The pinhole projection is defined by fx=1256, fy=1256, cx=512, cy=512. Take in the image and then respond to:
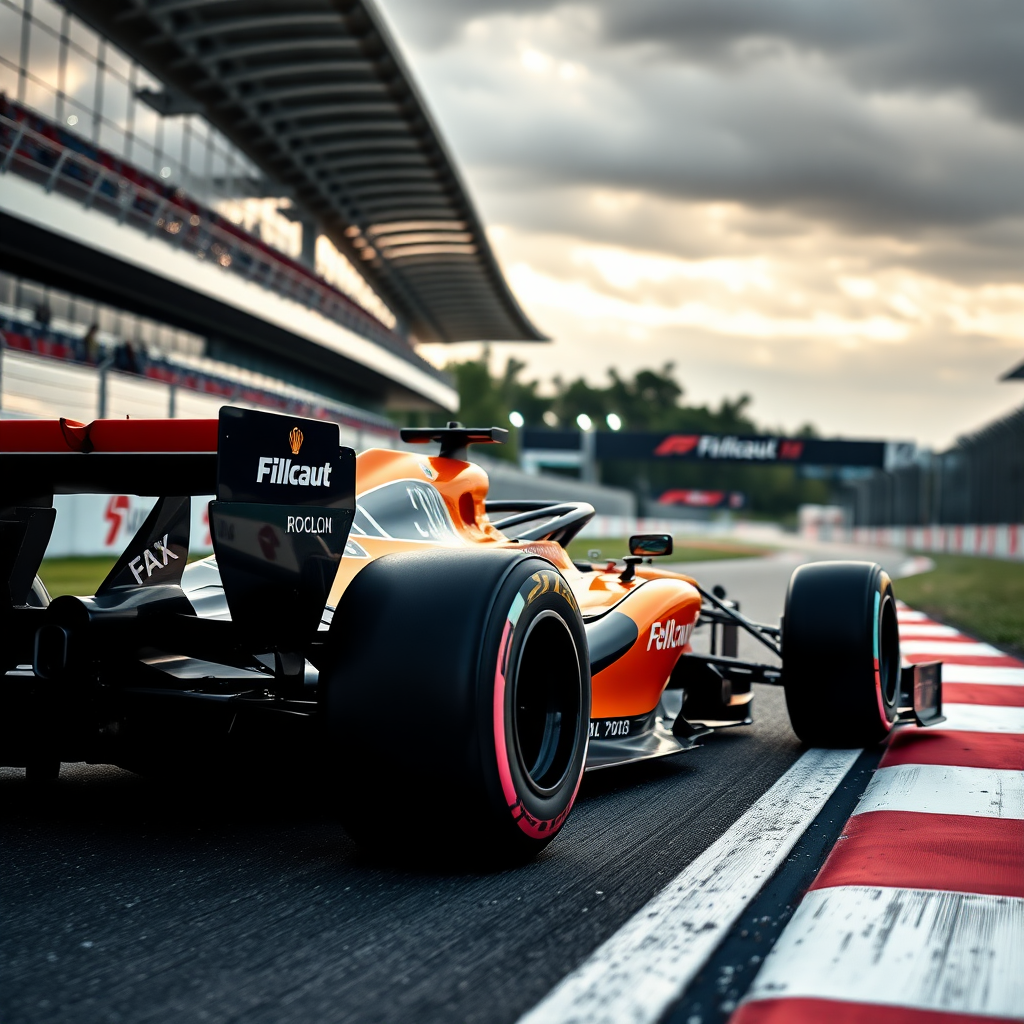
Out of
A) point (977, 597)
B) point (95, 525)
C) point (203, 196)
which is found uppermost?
point (203, 196)

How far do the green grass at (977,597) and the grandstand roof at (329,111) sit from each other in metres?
20.3

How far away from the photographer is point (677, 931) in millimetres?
2758

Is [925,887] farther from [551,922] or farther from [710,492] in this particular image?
[710,492]

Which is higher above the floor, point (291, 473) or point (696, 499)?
point (696, 499)

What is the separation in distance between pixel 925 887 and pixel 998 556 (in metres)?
32.0

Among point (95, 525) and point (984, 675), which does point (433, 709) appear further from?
point (95, 525)

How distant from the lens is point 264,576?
3.22 meters

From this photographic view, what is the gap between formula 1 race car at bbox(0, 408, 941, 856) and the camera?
10.1 ft

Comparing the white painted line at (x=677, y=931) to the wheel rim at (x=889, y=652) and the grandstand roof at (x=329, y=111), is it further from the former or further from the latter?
the grandstand roof at (x=329, y=111)

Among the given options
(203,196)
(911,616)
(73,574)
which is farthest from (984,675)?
(203,196)

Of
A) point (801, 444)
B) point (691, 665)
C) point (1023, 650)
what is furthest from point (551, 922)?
point (801, 444)

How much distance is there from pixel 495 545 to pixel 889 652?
1.98 metres

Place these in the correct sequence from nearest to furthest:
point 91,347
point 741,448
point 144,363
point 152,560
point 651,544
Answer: point 152,560, point 651,544, point 91,347, point 144,363, point 741,448

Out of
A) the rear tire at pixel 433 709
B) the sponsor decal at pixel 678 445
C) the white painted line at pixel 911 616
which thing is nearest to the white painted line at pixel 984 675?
the white painted line at pixel 911 616
